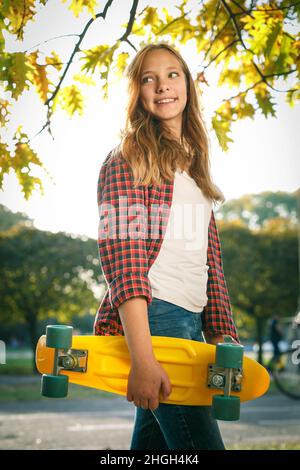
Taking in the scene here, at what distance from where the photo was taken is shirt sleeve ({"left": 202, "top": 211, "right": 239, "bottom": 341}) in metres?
2.19

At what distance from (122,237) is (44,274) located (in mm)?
12737

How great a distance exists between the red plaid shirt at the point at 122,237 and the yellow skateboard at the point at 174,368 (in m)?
0.08

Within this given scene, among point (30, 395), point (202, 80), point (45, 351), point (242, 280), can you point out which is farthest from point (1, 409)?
point (242, 280)

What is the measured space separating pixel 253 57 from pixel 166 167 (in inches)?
68.0

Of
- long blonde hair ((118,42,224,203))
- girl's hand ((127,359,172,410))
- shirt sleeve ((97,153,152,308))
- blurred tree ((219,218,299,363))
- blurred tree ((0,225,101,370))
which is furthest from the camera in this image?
blurred tree ((219,218,299,363))

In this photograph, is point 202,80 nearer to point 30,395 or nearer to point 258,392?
point 258,392

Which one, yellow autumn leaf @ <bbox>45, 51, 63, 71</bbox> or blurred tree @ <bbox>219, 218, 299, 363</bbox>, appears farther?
blurred tree @ <bbox>219, 218, 299, 363</bbox>

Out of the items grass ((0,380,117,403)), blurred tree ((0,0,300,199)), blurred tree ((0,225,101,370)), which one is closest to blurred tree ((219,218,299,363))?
blurred tree ((0,225,101,370))

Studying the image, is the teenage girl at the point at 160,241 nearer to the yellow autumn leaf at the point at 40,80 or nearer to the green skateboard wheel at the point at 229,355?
the green skateboard wheel at the point at 229,355

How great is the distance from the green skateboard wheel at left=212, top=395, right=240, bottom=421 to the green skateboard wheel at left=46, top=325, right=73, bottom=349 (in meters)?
0.48

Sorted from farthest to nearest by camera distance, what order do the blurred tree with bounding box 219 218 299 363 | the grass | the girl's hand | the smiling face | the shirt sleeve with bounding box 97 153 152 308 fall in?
the blurred tree with bounding box 219 218 299 363 < the grass < the smiling face < the shirt sleeve with bounding box 97 153 152 308 < the girl's hand

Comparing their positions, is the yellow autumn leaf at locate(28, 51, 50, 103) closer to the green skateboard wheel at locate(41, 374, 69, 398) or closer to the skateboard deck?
the skateboard deck

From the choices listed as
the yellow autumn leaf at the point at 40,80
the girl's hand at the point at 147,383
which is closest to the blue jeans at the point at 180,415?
the girl's hand at the point at 147,383

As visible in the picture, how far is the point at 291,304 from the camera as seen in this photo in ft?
52.8
